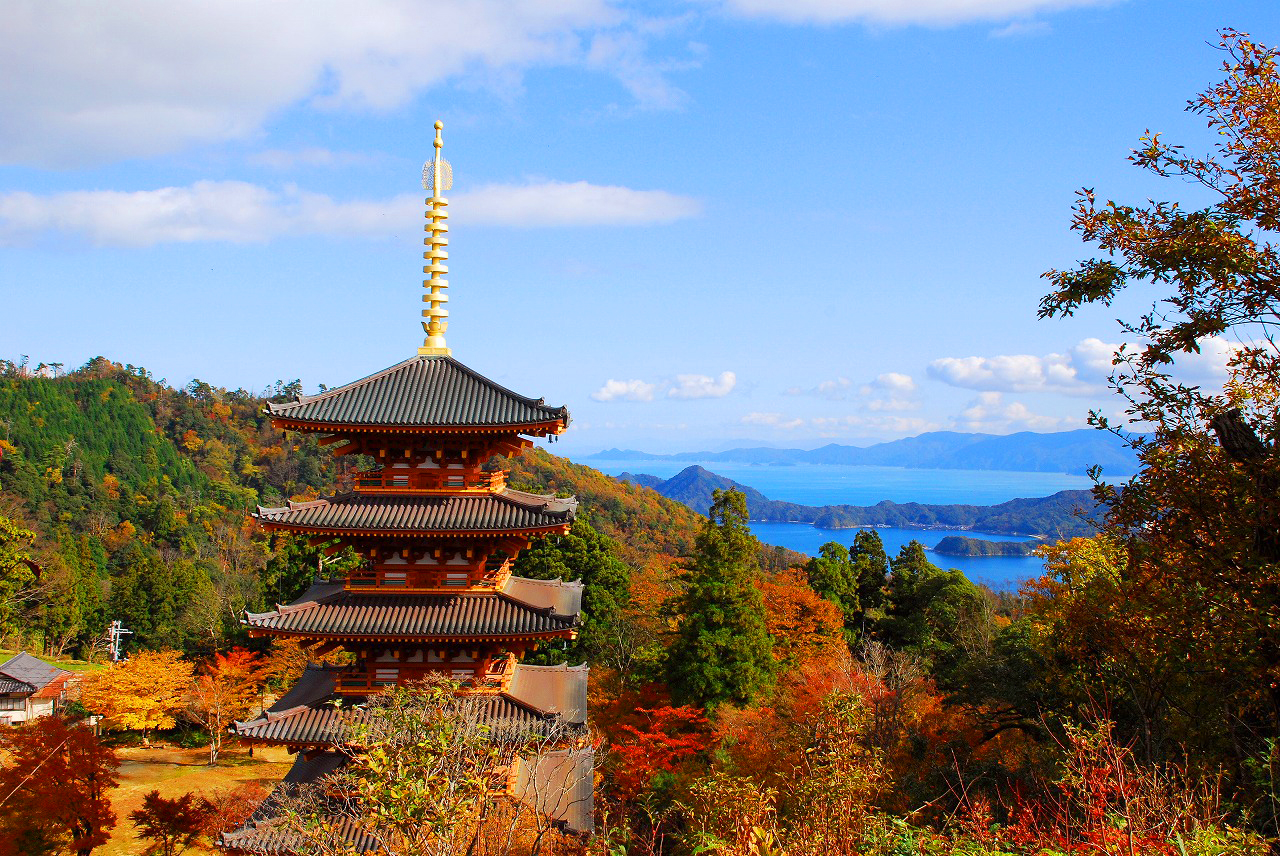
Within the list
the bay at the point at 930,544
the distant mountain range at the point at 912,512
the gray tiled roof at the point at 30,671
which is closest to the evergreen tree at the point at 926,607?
the bay at the point at 930,544

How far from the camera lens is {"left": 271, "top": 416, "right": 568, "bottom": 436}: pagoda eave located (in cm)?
1341

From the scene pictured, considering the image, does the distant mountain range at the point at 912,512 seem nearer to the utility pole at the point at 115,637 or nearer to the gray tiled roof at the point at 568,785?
the utility pole at the point at 115,637

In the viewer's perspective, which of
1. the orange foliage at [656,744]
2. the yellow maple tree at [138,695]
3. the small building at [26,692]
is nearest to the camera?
the orange foliage at [656,744]

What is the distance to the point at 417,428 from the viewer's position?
1349 centimetres

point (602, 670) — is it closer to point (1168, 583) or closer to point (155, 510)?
point (1168, 583)

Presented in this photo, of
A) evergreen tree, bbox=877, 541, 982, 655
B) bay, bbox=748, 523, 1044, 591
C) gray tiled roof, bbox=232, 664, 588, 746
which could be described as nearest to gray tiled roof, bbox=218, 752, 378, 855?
gray tiled roof, bbox=232, 664, 588, 746

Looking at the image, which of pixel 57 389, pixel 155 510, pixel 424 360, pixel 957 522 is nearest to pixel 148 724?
pixel 424 360

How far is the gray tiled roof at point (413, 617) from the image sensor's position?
13328mm

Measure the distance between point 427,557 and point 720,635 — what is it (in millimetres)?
13063

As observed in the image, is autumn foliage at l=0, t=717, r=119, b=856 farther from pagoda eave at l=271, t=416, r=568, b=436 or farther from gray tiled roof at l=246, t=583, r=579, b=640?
pagoda eave at l=271, t=416, r=568, b=436

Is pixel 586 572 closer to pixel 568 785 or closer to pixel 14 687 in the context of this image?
pixel 568 785

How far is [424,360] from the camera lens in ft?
49.3

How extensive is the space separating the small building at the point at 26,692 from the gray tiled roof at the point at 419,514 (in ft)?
101

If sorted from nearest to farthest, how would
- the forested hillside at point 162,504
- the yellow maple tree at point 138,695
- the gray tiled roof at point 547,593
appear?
the gray tiled roof at point 547,593 → the yellow maple tree at point 138,695 → the forested hillside at point 162,504
